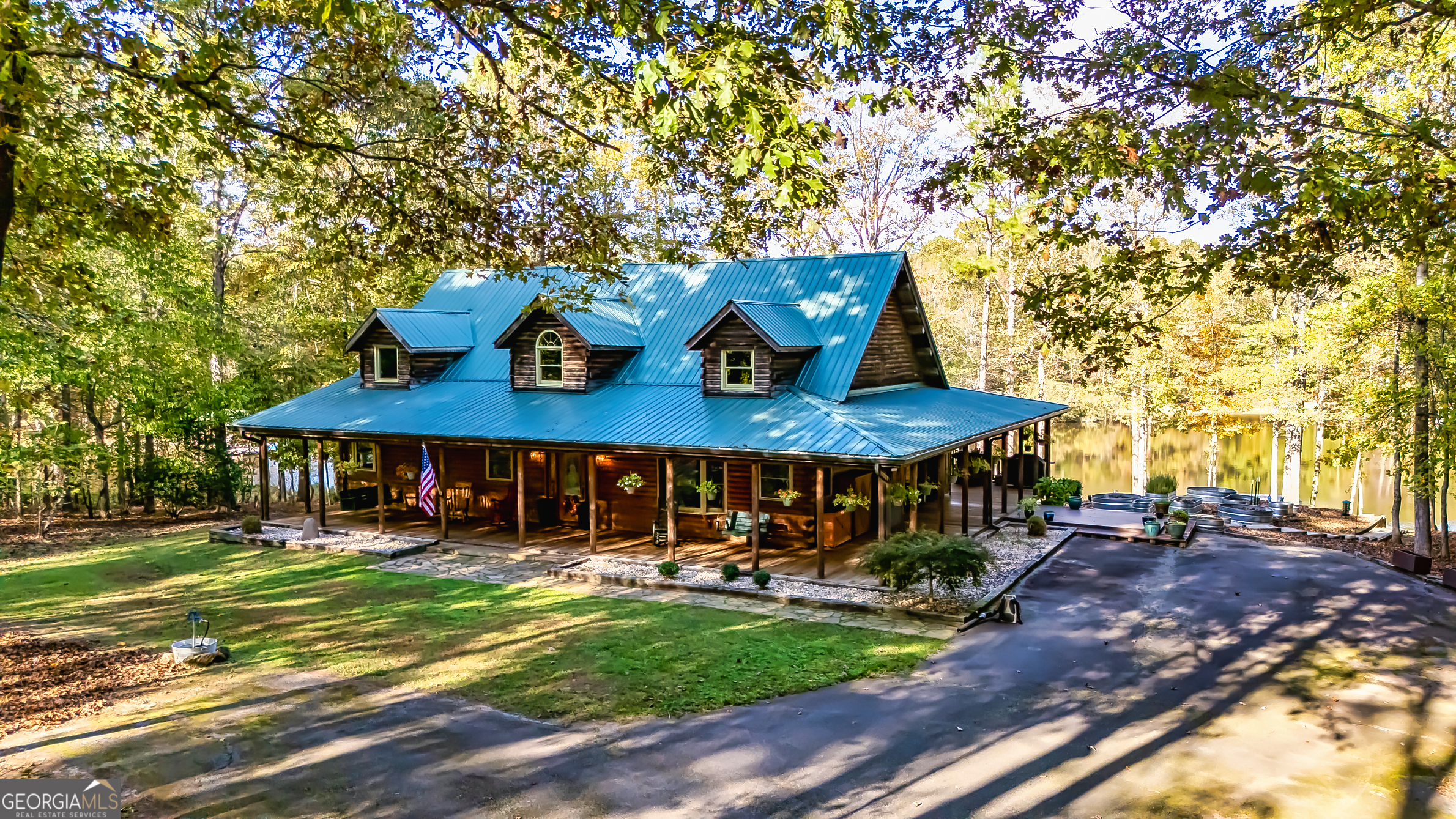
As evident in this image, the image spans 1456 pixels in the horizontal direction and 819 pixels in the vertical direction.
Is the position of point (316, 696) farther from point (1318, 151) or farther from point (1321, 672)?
point (1321, 672)

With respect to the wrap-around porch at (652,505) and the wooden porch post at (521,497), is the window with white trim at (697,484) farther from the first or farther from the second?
the wooden porch post at (521,497)

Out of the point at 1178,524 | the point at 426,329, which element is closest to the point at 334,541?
the point at 426,329

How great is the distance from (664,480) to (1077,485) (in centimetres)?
1290

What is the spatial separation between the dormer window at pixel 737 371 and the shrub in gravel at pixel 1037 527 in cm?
760

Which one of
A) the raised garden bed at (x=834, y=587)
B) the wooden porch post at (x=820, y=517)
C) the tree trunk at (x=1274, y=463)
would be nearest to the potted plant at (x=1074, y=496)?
the raised garden bed at (x=834, y=587)

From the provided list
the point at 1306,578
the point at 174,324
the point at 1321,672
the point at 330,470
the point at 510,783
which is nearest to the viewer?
the point at 510,783

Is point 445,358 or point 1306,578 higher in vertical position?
point 445,358

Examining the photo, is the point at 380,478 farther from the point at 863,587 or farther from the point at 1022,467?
the point at 1022,467

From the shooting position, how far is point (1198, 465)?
4934 cm

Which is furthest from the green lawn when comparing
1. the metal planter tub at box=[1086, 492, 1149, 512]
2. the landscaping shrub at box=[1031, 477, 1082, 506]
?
the metal planter tub at box=[1086, 492, 1149, 512]

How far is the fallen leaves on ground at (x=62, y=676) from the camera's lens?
31.2 feet

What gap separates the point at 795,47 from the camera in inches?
343

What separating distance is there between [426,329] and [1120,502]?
807 inches

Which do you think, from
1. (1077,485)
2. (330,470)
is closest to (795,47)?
(1077,485)
